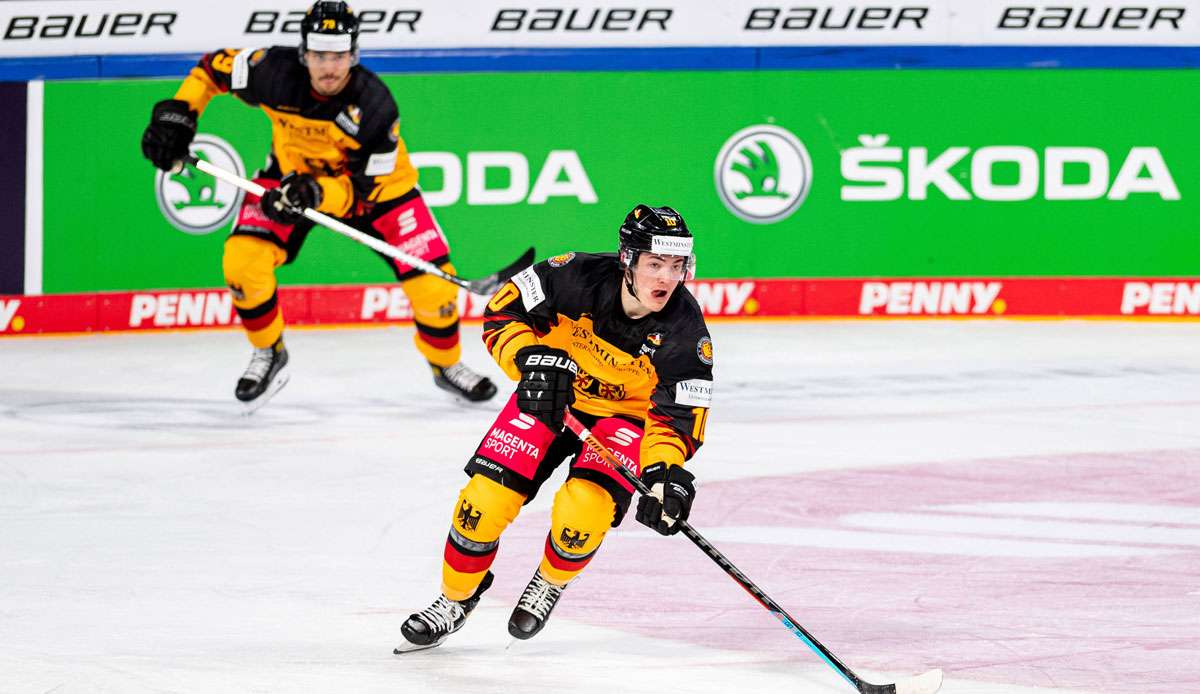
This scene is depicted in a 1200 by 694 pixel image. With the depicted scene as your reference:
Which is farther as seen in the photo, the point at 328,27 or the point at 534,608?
the point at 328,27

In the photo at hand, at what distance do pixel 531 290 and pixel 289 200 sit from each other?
3.08 m

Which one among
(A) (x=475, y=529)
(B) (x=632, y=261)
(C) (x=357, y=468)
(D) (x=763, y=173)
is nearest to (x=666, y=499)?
(A) (x=475, y=529)

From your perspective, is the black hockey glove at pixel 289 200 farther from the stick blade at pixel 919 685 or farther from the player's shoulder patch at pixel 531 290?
the stick blade at pixel 919 685

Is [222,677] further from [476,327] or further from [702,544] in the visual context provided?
[476,327]

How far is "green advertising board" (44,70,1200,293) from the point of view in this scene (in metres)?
10.2

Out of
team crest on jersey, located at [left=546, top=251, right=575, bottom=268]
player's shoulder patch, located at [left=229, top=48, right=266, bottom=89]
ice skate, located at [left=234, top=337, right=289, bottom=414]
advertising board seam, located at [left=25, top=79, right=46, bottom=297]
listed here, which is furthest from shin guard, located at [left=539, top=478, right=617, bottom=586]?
advertising board seam, located at [left=25, top=79, right=46, bottom=297]

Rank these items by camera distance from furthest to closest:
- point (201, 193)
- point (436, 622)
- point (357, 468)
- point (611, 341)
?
1. point (201, 193)
2. point (357, 468)
3. point (611, 341)
4. point (436, 622)

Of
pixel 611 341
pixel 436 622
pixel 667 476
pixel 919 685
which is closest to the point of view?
Answer: pixel 919 685

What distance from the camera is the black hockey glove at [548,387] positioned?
454 cm

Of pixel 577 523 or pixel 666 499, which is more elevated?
pixel 666 499

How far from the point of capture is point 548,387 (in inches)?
179

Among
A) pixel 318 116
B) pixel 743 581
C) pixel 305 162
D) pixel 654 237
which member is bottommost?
pixel 743 581

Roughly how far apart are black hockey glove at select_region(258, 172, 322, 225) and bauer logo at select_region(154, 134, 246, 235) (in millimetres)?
2174

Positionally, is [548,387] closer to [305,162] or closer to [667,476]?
[667,476]
